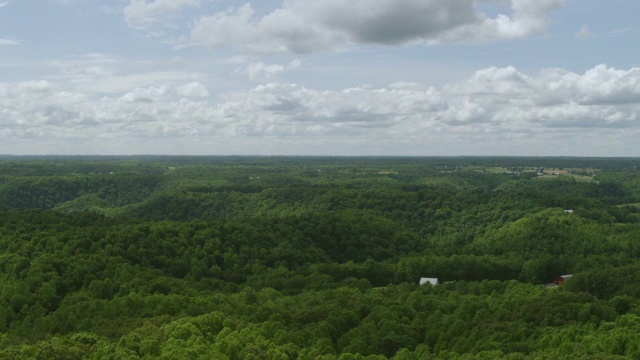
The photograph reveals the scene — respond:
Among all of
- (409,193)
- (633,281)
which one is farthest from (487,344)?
(409,193)

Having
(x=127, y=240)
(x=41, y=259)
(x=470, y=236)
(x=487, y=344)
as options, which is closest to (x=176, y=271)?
(x=127, y=240)

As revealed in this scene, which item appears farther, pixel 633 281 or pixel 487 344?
pixel 633 281

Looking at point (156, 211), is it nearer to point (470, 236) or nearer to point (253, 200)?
point (253, 200)

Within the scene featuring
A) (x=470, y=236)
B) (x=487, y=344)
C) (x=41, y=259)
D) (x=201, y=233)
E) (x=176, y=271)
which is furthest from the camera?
(x=470, y=236)

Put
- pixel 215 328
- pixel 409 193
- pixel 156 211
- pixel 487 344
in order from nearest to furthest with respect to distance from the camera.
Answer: pixel 487 344
pixel 215 328
pixel 409 193
pixel 156 211

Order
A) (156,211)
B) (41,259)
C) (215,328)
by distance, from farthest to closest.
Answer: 1. (156,211)
2. (41,259)
3. (215,328)

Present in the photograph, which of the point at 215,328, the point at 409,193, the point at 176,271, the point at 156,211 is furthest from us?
the point at 156,211

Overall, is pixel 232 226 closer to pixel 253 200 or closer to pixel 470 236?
pixel 470 236

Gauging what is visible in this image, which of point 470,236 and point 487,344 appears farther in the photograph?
point 470,236
